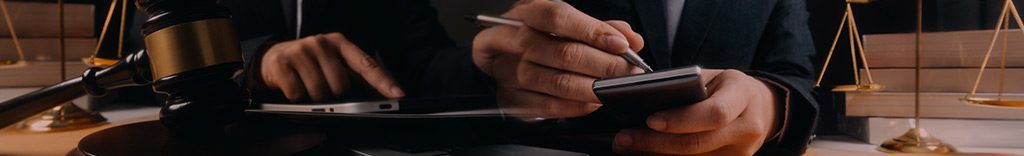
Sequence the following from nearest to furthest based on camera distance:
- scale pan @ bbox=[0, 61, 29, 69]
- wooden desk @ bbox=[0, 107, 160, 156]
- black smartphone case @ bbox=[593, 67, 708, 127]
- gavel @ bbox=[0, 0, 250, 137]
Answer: black smartphone case @ bbox=[593, 67, 708, 127]
gavel @ bbox=[0, 0, 250, 137]
wooden desk @ bbox=[0, 107, 160, 156]
scale pan @ bbox=[0, 61, 29, 69]

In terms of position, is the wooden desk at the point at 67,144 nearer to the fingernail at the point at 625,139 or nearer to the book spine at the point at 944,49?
the book spine at the point at 944,49

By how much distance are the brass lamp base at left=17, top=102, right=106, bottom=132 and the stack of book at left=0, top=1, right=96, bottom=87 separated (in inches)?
1.1

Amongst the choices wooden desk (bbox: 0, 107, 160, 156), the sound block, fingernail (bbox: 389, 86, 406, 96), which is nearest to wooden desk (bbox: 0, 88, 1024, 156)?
wooden desk (bbox: 0, 107, 160, 156)

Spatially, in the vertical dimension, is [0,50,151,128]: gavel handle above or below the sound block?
above

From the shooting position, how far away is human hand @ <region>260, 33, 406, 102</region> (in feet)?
1.58

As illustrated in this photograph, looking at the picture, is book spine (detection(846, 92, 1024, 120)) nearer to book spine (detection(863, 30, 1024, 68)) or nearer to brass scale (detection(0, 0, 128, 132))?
book spine (detection(863, 30, 1024, 68))

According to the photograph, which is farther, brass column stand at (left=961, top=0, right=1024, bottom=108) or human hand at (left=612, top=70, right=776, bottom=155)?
brass column stand at (left=961, top=0, right=1024, bottom=108)

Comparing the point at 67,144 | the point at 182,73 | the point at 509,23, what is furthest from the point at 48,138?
the point at 509,23

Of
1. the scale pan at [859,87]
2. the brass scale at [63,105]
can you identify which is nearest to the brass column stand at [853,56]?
the scale pan at [859,87]

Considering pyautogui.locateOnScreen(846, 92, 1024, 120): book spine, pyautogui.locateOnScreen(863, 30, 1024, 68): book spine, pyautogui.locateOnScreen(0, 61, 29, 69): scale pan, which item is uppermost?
pyautogui.locateOnScreen(0, 61, 29, 69): scale pan

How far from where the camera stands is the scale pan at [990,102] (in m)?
0.43

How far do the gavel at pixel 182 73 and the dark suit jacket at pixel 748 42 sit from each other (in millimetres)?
219

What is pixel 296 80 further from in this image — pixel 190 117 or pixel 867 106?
pixel 867 106

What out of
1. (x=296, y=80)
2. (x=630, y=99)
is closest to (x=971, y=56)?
(x=630, y=99)
